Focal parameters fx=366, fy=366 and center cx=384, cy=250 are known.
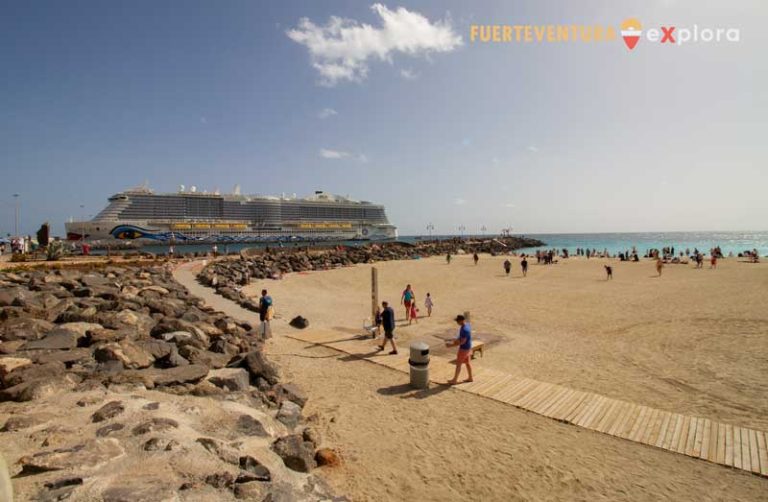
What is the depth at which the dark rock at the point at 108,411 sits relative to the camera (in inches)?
169

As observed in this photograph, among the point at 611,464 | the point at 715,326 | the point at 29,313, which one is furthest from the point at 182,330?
the point at 715,326

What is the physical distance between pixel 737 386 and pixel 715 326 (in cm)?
595

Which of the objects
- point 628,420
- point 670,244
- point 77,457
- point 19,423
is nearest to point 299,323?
point 19,423

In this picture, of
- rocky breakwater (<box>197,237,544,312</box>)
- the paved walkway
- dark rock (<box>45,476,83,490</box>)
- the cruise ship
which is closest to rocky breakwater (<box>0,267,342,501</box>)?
dark rock (<box>45,476,83,490</box>)

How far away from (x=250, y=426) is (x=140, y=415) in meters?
1.31

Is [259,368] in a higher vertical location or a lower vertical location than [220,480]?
lower

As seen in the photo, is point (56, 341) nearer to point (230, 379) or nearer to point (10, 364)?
point (10, 364)

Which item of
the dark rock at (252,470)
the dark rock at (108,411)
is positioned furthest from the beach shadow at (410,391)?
the dark rock at (108,411)

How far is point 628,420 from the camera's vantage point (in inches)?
233

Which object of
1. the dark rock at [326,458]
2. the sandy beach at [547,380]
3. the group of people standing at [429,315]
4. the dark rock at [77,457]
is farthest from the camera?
the group of people standing at [429,315]

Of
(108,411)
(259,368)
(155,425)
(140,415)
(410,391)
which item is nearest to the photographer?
(155,425)

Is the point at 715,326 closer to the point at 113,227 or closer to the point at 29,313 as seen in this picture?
the point at 29,313

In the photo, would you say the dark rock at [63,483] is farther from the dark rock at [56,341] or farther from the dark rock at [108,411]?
the dark rock at [56,341]

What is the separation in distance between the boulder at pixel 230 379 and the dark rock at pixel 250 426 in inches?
44.6
